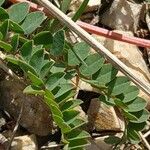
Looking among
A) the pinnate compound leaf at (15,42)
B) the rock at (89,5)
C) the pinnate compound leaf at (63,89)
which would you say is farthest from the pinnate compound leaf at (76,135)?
the rock at (89,5)

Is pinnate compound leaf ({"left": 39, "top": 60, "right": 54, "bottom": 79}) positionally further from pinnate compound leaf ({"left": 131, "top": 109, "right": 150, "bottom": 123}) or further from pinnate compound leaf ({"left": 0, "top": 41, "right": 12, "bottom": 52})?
pinnate compound leaf ({"left": 131, "top": 109, "right": 150, "bottom": 123})

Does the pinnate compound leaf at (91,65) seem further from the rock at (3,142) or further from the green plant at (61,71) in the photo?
the rock at (3,142)

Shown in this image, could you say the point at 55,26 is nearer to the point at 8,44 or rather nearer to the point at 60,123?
the point at 8,44

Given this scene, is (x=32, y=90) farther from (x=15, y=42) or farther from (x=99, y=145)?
(x=99, y=145)

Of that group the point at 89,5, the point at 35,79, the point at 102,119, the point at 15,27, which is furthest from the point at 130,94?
the point at 89,5

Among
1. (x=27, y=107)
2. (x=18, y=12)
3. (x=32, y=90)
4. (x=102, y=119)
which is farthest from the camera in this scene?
(x=102, y=119)

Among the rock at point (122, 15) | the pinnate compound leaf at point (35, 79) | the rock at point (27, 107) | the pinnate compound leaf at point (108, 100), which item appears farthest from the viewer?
the rock at point (122, 15)
